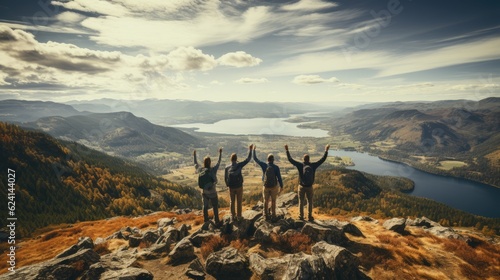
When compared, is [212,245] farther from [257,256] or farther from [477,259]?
[477,259]

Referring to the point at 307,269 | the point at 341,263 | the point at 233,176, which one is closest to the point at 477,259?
the point at 341,263

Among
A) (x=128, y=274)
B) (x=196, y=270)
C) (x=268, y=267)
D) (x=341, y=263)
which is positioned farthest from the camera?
(x=196, y=270)

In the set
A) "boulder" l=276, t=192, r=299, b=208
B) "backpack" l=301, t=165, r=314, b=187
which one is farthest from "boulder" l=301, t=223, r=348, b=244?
"boulder" l=276, t=192, r=299, b=208

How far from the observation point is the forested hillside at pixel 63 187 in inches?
3322

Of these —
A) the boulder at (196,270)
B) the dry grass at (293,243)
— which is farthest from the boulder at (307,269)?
the boulder at (196,270)

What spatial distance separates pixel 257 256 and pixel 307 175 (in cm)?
766

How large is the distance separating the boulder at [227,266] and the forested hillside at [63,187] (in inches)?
2742

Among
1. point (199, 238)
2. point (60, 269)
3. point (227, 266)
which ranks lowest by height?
point (199, 238)

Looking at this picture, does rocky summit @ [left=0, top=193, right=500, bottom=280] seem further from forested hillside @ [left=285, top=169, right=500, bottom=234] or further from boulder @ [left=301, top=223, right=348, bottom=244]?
forested hillside @ [left=285, top=169, right=500, bottom=234]

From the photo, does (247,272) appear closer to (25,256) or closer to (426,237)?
(426,237)

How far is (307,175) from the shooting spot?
19.5 meters

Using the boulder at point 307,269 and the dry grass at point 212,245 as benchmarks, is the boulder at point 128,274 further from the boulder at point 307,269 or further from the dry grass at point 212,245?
the boulder at point 307,269

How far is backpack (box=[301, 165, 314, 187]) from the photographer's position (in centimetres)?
1947

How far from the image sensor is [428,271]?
16.4 metres
